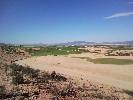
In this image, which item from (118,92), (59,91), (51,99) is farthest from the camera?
(118,92)

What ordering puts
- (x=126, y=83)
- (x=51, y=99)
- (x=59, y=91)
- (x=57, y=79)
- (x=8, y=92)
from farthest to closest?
(x=126, y=83)
(x=57, y=79)
(x=59, y=91)
(x=8, y=92)
(x=51, y=99)

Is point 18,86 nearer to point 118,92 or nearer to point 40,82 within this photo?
point 40,82

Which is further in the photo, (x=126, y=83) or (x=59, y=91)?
(x=126, y=83)

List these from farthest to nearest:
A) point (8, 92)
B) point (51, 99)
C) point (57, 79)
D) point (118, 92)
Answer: point (57, 79) < point (118, 92) < point (8, 92) < point (51, 99)

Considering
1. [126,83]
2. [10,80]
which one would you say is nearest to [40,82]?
[10,80]

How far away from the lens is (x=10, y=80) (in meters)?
22.0

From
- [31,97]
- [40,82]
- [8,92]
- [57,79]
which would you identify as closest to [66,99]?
[31,97]

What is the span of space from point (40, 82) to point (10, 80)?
8.08ft

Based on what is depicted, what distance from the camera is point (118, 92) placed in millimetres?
21828

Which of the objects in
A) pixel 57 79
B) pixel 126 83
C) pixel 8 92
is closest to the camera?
pixel 8 92

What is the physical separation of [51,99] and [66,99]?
3.48 ft

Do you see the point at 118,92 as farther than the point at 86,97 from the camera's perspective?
Yes

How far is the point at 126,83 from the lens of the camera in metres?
27.0

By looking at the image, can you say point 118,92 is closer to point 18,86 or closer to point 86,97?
point 86,97
